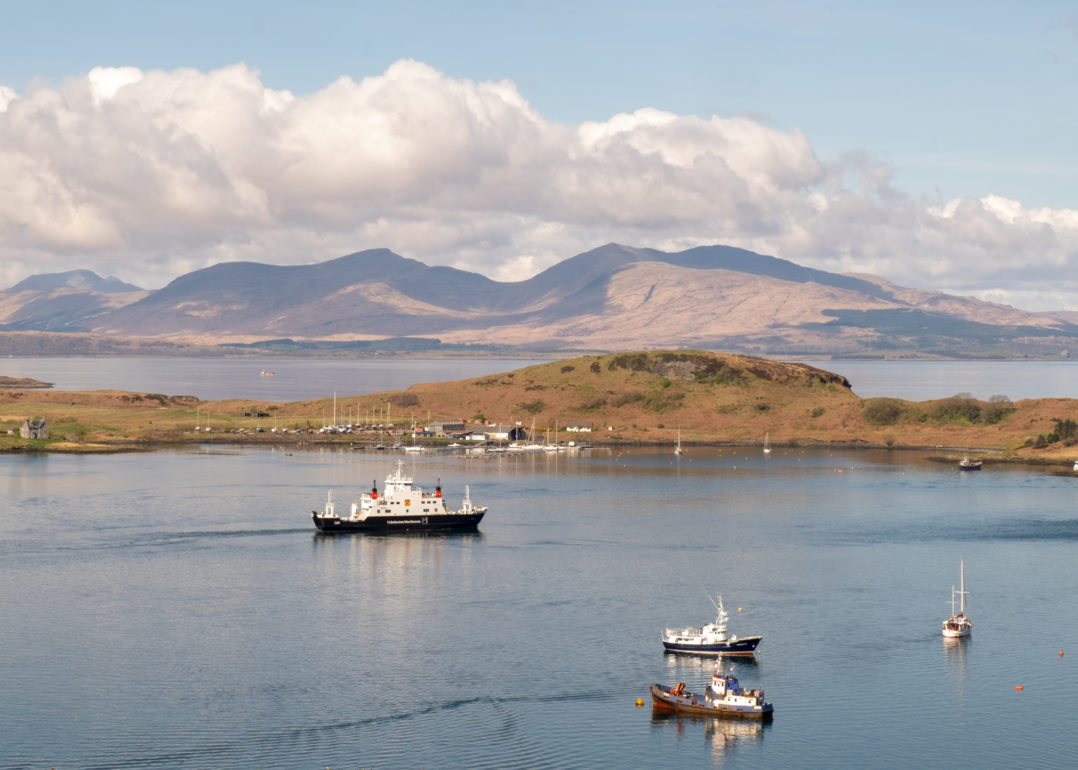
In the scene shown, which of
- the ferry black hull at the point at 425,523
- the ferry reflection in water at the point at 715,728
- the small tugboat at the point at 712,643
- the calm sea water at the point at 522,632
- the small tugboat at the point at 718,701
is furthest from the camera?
the ferry black hull at the point at 425,523

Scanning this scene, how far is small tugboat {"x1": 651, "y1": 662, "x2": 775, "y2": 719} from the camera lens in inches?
2650

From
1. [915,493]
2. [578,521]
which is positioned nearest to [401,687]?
[578,521]

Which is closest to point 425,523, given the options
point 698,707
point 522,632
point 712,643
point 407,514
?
point 407,514

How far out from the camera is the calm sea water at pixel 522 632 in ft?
208

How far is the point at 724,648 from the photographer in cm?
7756

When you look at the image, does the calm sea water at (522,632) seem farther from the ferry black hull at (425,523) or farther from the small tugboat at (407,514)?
the small tugboat at (407,514)

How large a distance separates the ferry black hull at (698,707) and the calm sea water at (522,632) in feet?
2.60

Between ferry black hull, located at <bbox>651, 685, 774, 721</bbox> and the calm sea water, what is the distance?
793 millimetres

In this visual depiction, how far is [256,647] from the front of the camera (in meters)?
78.4

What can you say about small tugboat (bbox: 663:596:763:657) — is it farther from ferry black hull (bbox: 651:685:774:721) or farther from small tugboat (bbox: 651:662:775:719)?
ferry black hull (bbox: 651:685:774:721)

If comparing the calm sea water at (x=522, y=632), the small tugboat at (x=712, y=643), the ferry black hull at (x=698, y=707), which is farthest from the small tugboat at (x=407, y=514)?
the ferry black hull at (x=698, y=707)

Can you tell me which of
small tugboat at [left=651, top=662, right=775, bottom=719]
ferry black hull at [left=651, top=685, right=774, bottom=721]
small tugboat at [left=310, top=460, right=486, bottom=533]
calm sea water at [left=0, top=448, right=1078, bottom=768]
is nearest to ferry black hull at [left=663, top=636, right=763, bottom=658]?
calm sea water at [left=0, top=448, right=1078, bottom=768]

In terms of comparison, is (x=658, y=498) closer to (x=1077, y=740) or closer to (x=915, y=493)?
(x=915, y=493)

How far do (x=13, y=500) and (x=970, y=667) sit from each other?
4159 inches
